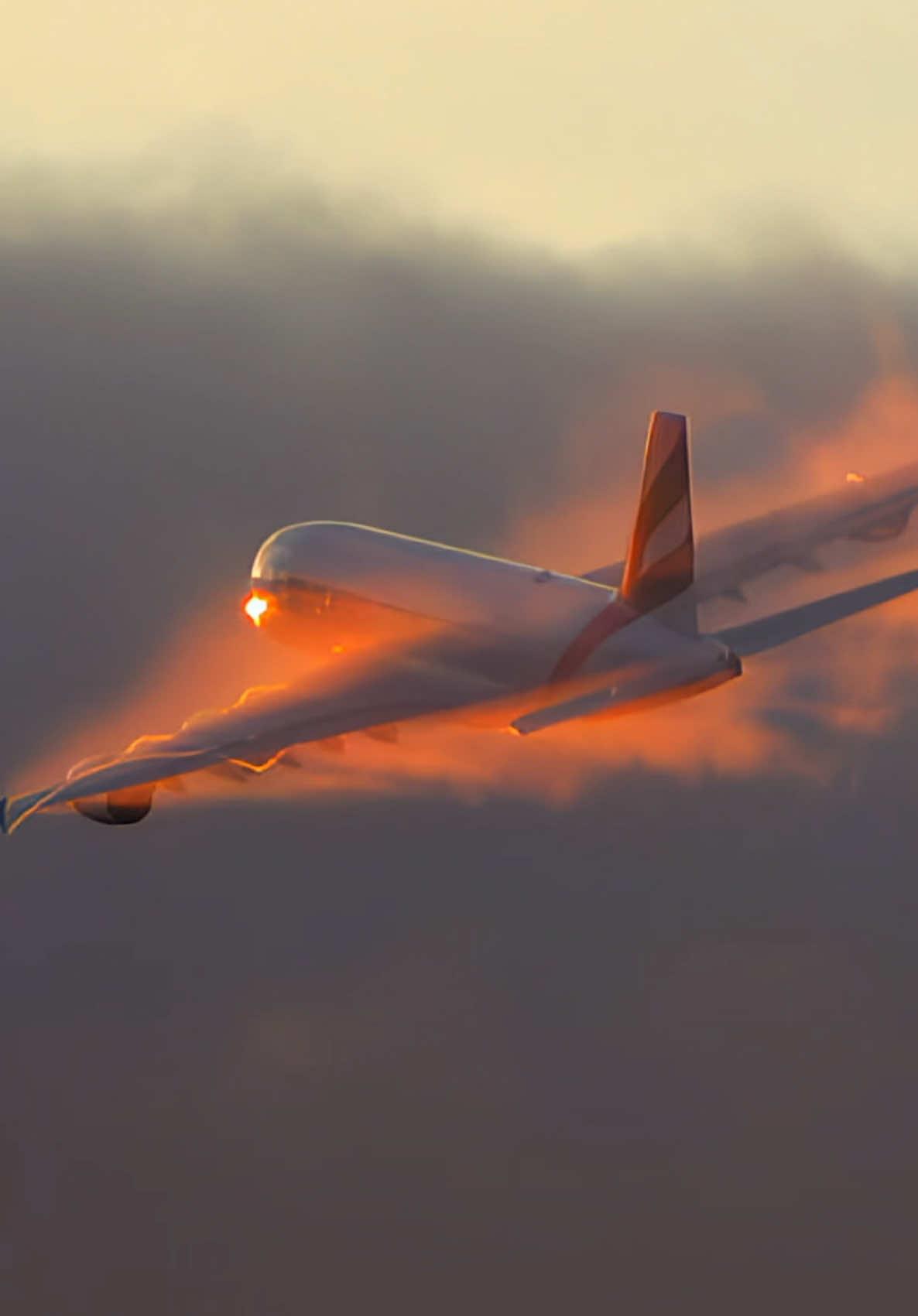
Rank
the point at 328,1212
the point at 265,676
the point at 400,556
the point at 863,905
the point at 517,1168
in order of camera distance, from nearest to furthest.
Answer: the point at 400,556
the point at 265,676
the point at 863,905
the point at 328,1212
the point at 517,1168

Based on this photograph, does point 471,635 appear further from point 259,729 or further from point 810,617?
point 810,617

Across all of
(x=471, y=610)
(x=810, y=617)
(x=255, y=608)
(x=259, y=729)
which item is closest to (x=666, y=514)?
(x=810, y=617)

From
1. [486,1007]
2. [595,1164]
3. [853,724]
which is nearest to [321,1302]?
[595,1164]

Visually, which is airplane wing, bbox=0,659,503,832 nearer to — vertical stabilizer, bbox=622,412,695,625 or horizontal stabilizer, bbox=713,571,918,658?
vertical stabilizer, bbox=622,412,695,625

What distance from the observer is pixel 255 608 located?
72375 mm

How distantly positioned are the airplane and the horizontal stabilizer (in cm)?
6

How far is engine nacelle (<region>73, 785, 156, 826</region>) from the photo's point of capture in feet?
202

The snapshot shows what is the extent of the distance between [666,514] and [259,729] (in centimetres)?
1488

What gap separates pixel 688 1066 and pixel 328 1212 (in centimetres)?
2000

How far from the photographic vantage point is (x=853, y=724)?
79.3 m

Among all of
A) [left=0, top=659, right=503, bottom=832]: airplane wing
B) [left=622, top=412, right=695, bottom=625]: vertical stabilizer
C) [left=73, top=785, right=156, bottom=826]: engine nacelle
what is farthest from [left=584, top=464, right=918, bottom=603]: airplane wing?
[left=73, top=785, right=156, bottom=826]: engine nacelle

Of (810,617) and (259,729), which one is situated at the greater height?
(259,729)

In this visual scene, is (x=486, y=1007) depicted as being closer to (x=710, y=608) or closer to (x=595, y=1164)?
(x=595, y=1164)

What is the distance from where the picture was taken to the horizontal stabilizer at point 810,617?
198 ft
